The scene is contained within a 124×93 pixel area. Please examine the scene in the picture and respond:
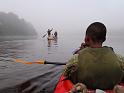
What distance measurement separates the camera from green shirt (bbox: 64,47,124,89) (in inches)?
153

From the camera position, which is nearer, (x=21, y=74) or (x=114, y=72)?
(x=114, y=72)

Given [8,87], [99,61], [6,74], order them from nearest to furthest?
[99,61], [8,87], [6,74]

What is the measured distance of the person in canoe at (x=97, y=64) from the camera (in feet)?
12.8

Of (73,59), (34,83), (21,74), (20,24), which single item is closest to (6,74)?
(21,74)

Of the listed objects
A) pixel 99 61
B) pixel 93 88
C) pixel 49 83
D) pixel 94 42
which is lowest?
pixel 49 83

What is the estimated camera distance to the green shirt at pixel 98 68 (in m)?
3.89

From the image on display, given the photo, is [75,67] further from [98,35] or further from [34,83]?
[34,83]

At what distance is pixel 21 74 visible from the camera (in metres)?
9.89

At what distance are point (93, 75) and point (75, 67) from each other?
0.35m

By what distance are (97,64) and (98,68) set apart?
70 mm

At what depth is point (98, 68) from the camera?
153 inches

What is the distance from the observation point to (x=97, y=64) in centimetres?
389

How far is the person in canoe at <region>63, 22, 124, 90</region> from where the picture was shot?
3.89m

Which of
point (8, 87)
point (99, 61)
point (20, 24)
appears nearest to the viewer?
point (99, 61)
